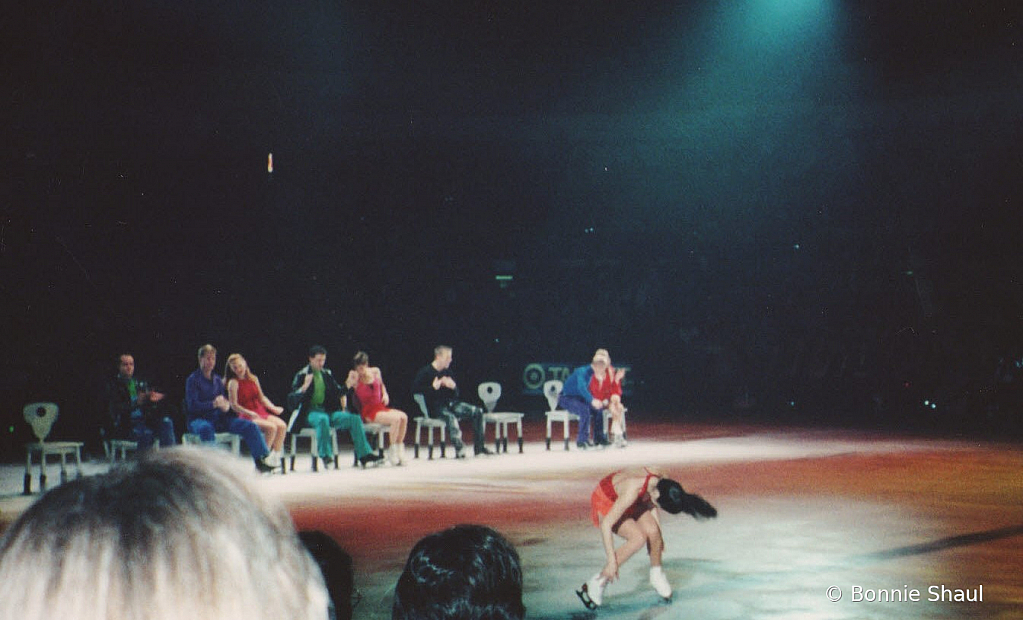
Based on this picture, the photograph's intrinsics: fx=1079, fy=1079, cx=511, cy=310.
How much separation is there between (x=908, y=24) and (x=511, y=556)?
18132 mm

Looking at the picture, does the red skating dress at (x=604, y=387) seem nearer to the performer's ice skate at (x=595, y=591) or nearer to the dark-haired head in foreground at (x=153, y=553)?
the performer's ice skate at (x=595, y=591)

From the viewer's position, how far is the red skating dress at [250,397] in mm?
10422

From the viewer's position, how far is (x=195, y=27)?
16734 mm

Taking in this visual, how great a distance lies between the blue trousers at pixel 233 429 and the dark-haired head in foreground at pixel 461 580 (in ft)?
27.1

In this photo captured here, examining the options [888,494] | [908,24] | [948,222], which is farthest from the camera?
[948,222]

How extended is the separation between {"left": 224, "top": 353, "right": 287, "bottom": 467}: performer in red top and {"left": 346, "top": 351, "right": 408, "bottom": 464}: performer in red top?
3.72 ft

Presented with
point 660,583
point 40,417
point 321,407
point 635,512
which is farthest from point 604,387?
point 660,583

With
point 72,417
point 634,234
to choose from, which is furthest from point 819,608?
point 634,234

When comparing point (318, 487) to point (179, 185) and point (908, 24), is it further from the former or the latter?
point (908, 24)

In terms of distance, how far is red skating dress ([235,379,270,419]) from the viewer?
10.4 m

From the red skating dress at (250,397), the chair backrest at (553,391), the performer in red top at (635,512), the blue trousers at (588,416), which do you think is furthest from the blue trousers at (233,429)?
the performer in red top at (635,512)

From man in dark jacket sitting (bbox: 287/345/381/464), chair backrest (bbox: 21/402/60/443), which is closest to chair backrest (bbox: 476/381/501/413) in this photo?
man in dark jacket sitting (bbox: 287/345/381/464)

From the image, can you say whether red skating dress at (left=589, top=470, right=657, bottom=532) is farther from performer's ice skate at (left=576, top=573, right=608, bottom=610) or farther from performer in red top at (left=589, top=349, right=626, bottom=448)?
performer in red top at (left=589, top=349, right=626, bottom=448)

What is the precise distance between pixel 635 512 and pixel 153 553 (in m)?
5.09
